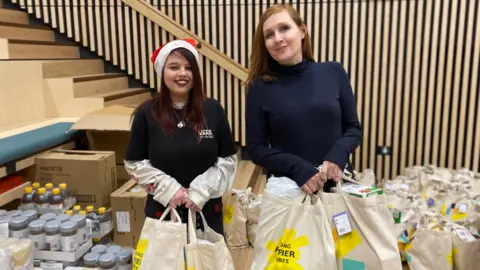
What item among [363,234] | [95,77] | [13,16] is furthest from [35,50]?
[363,234]

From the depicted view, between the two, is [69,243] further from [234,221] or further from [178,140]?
[234,221]

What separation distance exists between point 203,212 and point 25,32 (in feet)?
11.1

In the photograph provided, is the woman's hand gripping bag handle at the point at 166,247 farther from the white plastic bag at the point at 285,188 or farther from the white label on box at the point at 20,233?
the white label on box at the point at 20,233

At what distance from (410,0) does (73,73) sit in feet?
11.1

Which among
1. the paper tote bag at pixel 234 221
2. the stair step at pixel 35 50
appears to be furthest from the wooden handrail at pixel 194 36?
the paper tote bag at pixel 234 221

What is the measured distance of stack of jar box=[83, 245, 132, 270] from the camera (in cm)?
222

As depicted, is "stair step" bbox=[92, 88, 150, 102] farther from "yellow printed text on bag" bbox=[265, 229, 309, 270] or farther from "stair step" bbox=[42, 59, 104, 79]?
"yellow printed text on bag" bbox=[265, 229, 309, 270]

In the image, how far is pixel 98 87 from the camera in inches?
172

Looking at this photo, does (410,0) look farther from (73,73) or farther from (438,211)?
(73,73)

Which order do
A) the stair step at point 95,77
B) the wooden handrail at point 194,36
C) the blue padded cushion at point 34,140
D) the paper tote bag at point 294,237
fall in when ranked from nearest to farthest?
the paper tote bag at point 294,237 < the blue padded cushion at point 34,140 < the stair step at point 95,77 < the wooden handrail at point 194,36

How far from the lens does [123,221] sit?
8.92 feet

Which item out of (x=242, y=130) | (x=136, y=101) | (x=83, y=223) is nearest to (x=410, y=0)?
(x=242, y=130)

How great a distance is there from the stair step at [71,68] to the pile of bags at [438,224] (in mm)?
3117

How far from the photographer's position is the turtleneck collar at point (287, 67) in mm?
1717
